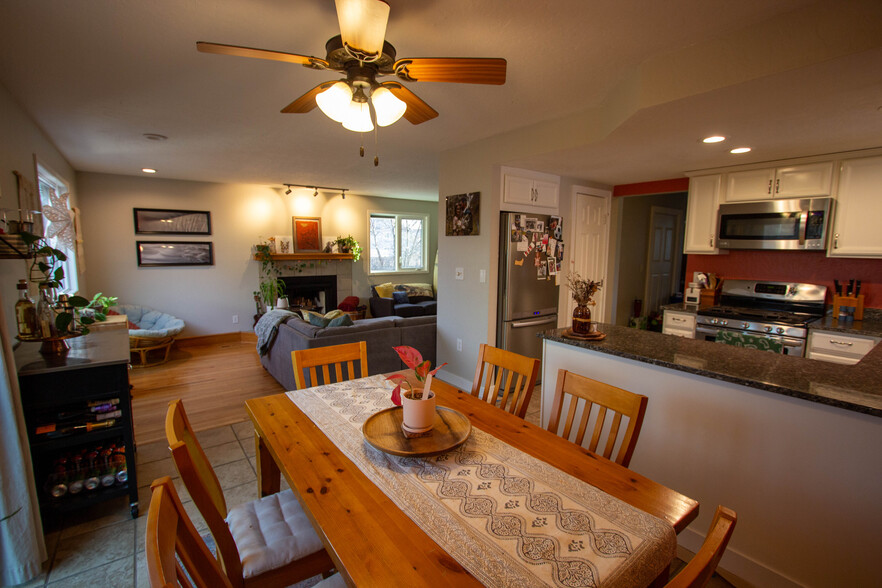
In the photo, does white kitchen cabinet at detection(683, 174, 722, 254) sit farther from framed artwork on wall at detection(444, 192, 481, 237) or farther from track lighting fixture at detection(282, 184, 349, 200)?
track lighting fixture at detection(282, 184, 349, 200)

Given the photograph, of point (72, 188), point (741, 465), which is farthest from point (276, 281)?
point (741, 465)

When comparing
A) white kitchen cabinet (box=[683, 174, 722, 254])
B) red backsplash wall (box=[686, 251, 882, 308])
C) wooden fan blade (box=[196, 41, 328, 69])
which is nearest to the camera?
wooden fan blade (box=[196, 41, 328, 69])

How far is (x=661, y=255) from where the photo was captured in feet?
19.2

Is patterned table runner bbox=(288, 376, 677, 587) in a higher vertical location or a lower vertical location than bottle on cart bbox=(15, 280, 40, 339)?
lower

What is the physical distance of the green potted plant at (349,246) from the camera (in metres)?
6.68

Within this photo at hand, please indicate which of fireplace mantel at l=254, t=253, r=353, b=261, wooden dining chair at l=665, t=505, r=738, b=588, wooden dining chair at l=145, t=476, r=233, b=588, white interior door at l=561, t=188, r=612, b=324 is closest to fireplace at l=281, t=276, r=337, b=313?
fireplace mantel at l=254, t=253, r=353, b=261

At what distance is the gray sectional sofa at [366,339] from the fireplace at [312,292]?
2.38 meters

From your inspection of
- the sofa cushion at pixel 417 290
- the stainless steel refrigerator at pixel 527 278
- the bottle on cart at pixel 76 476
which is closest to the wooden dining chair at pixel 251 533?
the bottle on cart at pixel 76 476

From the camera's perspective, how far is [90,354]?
2.12 m

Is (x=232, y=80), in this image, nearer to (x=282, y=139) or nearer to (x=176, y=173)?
(x=282, y=139)

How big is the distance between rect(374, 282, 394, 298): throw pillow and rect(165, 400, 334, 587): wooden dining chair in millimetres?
5660

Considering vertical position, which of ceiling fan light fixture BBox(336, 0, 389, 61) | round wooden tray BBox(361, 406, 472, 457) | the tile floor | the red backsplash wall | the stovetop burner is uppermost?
ceiling fan light fixture BBox(336, 0, 389, 61)

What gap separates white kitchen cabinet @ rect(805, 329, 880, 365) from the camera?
2.66 m

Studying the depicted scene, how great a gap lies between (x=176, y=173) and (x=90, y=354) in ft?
12.1
